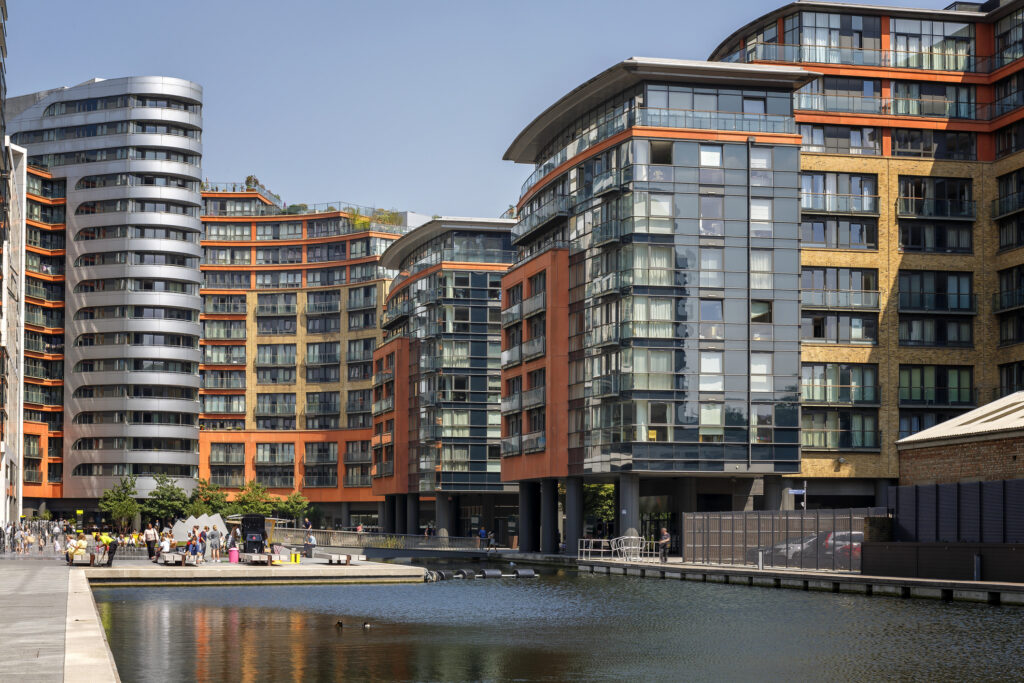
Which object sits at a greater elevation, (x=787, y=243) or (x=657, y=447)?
(x=787, y=243)

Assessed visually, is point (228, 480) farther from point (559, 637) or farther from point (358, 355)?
point (559, 637)

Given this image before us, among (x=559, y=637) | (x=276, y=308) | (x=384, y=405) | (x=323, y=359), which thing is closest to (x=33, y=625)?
(x=559, y=637)

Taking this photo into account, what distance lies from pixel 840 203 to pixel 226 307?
327ft

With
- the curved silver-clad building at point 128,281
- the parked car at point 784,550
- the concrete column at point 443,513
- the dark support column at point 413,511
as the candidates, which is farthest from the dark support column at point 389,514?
the parked car at point 784,550

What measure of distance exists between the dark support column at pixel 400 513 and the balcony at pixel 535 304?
4747 cm

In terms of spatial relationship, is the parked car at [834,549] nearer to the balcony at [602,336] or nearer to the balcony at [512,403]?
the balcony at [602,336]

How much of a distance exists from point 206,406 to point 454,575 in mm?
108630

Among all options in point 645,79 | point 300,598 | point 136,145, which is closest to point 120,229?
point 136,145

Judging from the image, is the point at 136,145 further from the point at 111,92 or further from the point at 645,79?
the point at 645,79

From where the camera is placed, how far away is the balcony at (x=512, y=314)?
96569mm

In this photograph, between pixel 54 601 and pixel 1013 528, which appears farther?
pixel 1013 528

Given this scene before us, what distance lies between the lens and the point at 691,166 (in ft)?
264

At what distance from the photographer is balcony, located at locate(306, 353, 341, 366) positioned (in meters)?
167

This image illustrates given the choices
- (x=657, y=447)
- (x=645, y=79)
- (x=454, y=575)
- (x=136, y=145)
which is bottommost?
(x=454, y=575)
